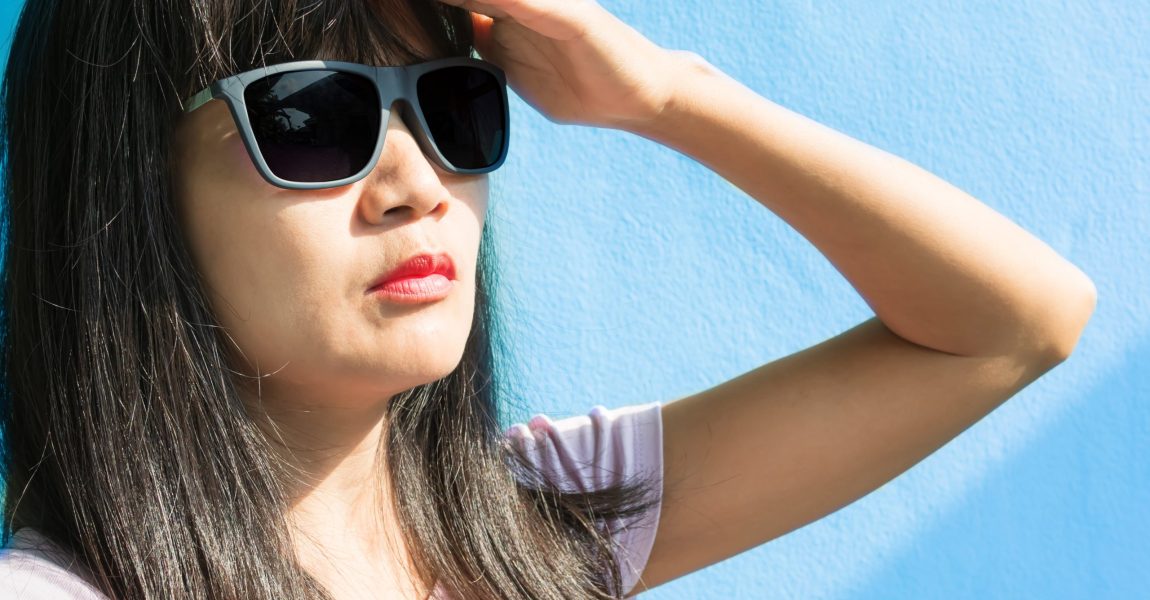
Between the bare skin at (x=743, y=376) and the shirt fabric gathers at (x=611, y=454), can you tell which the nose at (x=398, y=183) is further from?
the shirt fabric gathers at (x=611, y=454)

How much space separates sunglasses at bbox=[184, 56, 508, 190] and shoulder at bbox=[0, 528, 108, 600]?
0.37 m

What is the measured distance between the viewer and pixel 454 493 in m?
1.30

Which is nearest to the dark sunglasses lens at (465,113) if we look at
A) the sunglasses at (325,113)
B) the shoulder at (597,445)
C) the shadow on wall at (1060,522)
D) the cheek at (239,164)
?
the sunglasses at (325,113)

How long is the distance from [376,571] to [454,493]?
0.43ft

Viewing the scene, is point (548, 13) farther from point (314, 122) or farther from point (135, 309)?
point (135, 309)

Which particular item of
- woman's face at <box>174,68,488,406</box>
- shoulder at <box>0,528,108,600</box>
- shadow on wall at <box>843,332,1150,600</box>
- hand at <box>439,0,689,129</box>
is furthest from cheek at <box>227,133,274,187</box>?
shadow on wall at <box>843,332,1150,600</box>

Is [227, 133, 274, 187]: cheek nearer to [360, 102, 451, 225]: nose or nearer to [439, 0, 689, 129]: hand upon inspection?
[360, 102, 451, 225]: nose

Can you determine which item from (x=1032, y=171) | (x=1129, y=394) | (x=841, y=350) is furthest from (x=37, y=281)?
(x=1129, y=394)

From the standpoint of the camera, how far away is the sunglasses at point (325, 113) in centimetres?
100

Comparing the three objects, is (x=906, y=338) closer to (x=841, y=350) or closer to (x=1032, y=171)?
(x=841, y=350)

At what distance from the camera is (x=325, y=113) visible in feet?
3.35

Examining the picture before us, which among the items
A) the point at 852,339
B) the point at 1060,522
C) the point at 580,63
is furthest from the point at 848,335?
the point at 1060,522

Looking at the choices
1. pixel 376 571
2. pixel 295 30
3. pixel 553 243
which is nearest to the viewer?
Result: pixel 295 30

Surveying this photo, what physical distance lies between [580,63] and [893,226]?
37 cm
